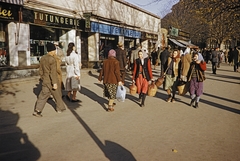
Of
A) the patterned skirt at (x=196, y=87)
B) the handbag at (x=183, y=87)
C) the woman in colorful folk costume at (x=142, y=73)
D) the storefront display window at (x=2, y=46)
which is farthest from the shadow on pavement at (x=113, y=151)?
the storefront display window at (x=2, y=46)

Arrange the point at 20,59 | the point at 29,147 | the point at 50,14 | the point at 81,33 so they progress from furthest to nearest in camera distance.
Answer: the point at 81,33, the point at 50,14, the point at 20,59, the point at 29,147

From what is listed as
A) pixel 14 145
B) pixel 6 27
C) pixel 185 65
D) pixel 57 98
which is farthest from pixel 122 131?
pixel 6 27

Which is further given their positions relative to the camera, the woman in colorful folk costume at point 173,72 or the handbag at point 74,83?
the woman in colorful folk costume at point 173,72

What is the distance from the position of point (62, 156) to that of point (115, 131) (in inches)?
56.9

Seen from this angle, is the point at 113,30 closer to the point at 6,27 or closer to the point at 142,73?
the point at 6,27

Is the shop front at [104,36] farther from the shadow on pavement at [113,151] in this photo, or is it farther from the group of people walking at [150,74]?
the shadow on pavement at [113,151]

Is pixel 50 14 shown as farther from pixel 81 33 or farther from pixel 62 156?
pixel 62 156

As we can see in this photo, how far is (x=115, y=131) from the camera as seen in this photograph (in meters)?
4.93

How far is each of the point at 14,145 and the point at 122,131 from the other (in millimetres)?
2068

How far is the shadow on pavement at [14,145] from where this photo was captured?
3758mm

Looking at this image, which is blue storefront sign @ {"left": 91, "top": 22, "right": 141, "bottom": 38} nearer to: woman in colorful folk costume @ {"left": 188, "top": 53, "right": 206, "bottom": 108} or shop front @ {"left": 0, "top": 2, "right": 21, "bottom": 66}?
shop front @ {"left": 0, "top": 2, "right": 21, "bottom": 66}

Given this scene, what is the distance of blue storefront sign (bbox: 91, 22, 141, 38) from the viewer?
17281 mm

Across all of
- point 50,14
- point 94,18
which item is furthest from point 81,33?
point 50,14

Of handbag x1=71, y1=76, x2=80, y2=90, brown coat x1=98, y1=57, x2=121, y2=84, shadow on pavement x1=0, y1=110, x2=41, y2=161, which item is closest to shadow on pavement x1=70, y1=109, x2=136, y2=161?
shadow on pavement x1=0, y1=110, x2=41, y2=161
